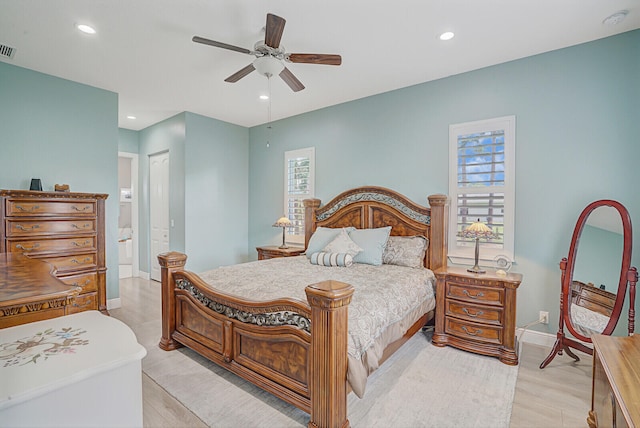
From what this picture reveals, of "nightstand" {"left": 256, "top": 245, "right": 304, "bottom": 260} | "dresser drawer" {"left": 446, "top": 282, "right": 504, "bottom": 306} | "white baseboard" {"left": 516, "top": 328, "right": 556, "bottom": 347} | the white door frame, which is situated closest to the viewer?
"dresser drawer" {"left": 446, "top": 282, "right": 504, "bottom": 306}

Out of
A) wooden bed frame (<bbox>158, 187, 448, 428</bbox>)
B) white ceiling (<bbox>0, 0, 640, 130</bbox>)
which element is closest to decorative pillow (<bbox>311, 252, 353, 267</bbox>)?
wooden bed frame (<bbox>158, 187, 448, 428</bbox>)

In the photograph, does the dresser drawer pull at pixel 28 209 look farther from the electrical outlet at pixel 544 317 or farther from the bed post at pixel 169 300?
the electrical outlet at pixel 544 317

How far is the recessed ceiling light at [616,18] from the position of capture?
2.38 metres

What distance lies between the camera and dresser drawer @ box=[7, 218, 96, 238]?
3.03 meters

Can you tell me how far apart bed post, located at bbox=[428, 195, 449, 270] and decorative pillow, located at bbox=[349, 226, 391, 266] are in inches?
20.2

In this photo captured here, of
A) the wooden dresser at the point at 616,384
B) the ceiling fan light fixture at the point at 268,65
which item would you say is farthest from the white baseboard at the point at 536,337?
the ceiling fan light fixture at the point at 268,65

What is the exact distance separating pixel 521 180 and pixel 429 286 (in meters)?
1.43

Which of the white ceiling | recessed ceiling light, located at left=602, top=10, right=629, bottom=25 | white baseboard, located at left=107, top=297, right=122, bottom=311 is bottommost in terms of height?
white baseboard, located at left=107, top=297, right=122, bottom=311

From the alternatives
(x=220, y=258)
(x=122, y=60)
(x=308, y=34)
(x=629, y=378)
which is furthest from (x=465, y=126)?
(x=220, y=258)

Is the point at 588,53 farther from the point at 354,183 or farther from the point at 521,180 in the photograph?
the point at 354,183

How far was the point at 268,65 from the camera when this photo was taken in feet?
8.71

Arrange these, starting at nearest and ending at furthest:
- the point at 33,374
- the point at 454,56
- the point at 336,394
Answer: the point at 33,374, the point at 336,394, the point at 454,56

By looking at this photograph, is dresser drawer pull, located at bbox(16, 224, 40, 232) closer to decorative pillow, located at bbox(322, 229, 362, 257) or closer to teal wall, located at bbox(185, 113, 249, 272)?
teal wall, located at bbox(185, 113, 249, 272)

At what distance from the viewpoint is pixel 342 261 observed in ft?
10.9
